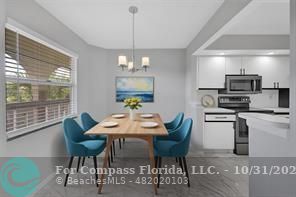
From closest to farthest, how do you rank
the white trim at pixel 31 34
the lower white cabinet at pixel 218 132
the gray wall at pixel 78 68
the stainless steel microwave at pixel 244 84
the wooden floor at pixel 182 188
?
1. the white trim at pixel 31 34
2. the gray wall at pixel 78 68
3. the wooden floor at pixel 182 188
4. the lower white cabinet at pixel 218 132
5. the stainless steel microwave at pixel 244 84

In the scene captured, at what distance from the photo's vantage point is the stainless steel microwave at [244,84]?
12.4ft

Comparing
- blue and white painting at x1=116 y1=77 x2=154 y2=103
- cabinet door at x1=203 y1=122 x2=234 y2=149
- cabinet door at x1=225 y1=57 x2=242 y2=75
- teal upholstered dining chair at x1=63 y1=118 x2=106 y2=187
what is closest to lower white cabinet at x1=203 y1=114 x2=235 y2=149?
cabinet door at x1=203 y1=122 x2=234 y2=149

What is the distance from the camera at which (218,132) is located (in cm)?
365

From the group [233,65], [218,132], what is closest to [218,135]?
[218,132]

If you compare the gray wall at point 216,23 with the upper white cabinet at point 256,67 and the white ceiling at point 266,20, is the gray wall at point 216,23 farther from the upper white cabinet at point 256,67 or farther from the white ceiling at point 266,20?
the upper white cabinet at point 256,67

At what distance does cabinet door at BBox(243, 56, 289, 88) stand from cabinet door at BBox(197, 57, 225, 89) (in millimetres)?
521

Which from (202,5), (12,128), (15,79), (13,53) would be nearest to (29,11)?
(13,53)

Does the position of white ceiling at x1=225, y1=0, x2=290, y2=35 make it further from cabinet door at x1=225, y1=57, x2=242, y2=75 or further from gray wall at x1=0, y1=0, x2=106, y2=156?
gray wall at x1=0, y1=0, x2=106, y2=156

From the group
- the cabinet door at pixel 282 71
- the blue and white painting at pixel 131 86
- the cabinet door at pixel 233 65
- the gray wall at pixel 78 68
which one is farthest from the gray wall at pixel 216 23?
the gray wall at pixel 78 68

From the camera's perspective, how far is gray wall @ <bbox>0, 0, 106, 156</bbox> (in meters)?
1.97

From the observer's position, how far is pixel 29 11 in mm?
2131

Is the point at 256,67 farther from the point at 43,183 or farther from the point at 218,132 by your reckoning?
the point at 43,183

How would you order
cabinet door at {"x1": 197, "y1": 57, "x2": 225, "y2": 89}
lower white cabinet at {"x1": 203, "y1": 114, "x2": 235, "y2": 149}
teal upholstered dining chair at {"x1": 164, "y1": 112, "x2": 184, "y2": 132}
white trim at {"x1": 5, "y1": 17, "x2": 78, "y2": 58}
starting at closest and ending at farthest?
white trim at {"x1": 5, "y1": 17, "x2": 78, "y2": 58} → teal upholstered dining chair at {"x1": 164, "y1": 112, "x2": 184, "y2": 132} → lower white cabinet at {"x1": 203, "y1": 114, "x2": 235, "y2": 149} → cabinet door at {"x1": 197, "y1": 57, "x2": 225, "y2": 89}

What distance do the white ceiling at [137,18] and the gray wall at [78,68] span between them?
164 mm
